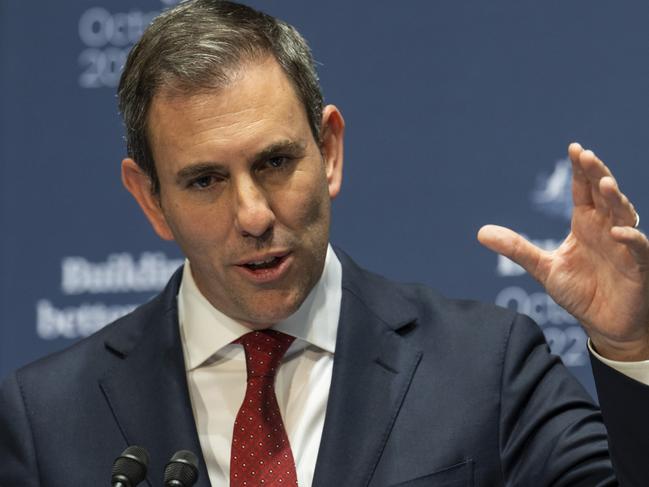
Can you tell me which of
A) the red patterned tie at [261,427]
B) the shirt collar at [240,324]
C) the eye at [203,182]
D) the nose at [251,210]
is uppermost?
the eye at [203,182]

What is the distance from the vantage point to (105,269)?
152 inches

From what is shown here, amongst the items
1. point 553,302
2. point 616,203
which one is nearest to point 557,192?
point 553,302

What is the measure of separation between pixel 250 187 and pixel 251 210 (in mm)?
56

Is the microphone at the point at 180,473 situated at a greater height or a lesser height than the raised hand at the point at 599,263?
lesser

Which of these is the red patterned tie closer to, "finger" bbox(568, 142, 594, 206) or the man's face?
the man's face

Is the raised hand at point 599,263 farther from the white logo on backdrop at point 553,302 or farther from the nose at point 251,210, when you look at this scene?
the white logo on backdrop at point 553,302

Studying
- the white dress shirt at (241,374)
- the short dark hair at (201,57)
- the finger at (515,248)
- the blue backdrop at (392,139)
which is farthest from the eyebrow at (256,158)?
the blue backdrop at (392,139)

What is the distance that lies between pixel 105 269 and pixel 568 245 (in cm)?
187

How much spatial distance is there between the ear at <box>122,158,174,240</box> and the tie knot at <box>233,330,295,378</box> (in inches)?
Answer: 11.6

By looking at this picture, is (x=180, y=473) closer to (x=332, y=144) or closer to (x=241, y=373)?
(x=241, y=373)

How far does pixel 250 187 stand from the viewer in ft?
8.51

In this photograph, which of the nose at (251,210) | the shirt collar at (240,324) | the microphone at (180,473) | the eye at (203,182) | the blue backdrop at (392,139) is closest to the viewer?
the microphone at (180,473)

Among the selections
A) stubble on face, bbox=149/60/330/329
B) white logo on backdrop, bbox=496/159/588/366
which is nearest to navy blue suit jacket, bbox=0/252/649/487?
stubble on face, bbox=149/60/330/329

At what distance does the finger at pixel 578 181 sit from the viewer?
7.11 ft
